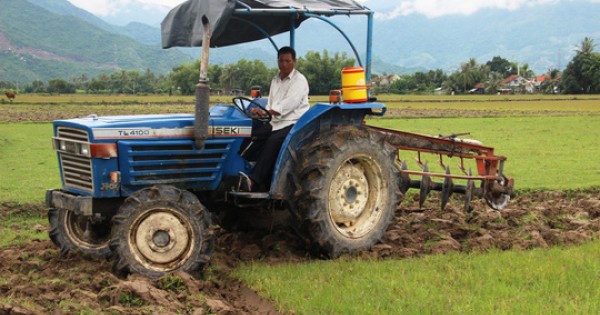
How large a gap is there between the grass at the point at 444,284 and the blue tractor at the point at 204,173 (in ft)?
2.00

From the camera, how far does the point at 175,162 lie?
6707mm

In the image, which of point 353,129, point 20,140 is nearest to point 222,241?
point 353,129

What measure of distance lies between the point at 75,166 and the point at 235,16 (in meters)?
2.27

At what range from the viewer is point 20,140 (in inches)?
973

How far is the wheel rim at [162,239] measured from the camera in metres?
6.19

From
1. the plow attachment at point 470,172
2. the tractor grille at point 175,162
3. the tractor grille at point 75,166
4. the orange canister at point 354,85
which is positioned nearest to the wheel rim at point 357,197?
the orange canister at point 354,85

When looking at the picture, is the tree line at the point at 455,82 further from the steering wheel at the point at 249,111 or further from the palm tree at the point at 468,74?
the steering wheel at the point at 249,111

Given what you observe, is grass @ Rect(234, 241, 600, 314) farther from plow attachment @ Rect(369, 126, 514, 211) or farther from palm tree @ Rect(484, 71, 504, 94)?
palm tree @ Rect(484, 71, 504, 94)

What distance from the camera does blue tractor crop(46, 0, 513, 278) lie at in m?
6.27

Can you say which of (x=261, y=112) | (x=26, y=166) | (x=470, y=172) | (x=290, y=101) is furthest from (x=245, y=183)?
(x=26, y=166)

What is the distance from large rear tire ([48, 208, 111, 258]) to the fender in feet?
6.01

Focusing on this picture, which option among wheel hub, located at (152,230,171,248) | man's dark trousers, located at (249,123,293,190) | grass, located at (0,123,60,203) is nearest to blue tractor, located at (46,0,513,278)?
wheel hub, located at (152,230,171,248)

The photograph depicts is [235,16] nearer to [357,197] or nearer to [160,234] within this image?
[357,197]

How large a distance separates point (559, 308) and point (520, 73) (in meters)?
153
